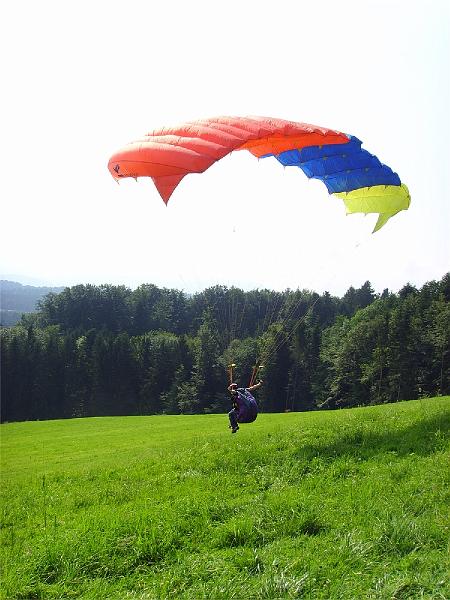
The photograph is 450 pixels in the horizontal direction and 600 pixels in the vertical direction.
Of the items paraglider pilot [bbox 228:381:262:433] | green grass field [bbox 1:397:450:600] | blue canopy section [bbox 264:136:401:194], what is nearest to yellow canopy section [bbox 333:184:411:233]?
blue canopy section [bbox 264:136:401:194]

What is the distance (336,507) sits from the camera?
7449 mm

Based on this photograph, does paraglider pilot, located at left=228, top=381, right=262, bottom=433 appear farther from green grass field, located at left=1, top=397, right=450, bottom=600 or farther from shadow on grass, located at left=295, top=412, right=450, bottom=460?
shadow on grass, located at left=295, top=412, right=450, bottom=460

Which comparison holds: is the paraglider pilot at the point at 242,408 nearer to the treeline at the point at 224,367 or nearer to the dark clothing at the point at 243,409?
the dark clothing at the point at 243,409

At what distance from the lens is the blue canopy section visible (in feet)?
37.6

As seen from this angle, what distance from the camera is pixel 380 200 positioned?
1307 centimetres

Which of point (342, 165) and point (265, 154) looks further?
point (265, 154)

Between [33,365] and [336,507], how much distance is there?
64.7 metres

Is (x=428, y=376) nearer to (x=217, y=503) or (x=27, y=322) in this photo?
(x=217, y=503)

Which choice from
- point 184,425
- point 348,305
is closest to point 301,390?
point 348,305

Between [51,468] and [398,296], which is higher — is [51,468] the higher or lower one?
the lower one

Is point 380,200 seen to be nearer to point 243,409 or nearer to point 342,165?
point 342,165

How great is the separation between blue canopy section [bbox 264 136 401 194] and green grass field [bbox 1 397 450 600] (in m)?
6.13

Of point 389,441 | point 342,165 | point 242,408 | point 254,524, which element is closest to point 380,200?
point 342,165

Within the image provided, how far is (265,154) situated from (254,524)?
889 cm
